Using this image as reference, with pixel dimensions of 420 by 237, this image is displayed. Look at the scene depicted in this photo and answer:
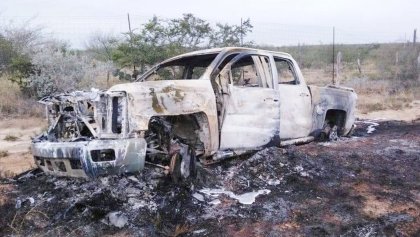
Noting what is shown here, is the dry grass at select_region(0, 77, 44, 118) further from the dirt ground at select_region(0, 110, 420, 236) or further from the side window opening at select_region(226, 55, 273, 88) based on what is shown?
the side window opening at select_region(226, 55, 273, 88)

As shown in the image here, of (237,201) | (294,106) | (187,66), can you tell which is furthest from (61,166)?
(294,106)

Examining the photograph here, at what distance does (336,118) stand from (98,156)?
16.6 ft

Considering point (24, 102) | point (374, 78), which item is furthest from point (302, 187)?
point (374, 78)

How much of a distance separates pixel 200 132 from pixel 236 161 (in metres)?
0.82

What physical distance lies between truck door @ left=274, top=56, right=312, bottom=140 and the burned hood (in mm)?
1508

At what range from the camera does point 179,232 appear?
4.07 meters

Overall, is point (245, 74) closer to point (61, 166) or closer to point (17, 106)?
point (61, 166)

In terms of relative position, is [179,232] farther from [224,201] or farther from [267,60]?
[267,60]

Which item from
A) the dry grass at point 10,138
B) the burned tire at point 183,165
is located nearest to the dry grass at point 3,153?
the dry grass at point 10,138

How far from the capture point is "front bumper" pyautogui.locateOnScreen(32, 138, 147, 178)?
15.1ft

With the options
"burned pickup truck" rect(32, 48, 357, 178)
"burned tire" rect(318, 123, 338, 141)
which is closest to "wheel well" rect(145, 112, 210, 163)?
"burned pickup truck" rect(32, 48, 357, 178)

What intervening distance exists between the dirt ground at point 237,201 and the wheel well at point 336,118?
176 cm

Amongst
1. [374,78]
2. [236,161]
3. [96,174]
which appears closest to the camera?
[96,174]

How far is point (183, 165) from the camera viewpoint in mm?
5156
